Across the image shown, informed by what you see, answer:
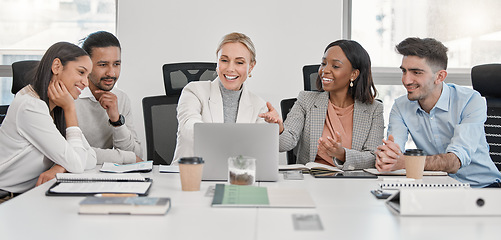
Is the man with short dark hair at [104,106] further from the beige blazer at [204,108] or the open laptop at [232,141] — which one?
the open laptop at [232,141]

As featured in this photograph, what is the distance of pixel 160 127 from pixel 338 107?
3.42ft

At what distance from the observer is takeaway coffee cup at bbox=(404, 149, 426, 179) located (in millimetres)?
1857

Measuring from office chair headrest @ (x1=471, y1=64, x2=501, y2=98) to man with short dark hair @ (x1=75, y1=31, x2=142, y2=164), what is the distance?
6.26 ft

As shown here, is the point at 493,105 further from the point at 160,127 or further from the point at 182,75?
the point at 160,127

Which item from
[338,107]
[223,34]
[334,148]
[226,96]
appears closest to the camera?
[334,148]

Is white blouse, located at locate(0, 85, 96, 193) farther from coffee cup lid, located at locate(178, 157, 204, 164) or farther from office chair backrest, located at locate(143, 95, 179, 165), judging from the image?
office chair backrest, located at locate(143, 95, 179, 165)

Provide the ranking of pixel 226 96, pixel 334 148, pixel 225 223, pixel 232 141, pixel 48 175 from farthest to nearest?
pixel 226 96 < pixel 334 148 < pixel 48 175 < pixel 232 141 < pixel 225 223

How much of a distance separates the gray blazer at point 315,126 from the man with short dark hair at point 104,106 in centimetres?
83

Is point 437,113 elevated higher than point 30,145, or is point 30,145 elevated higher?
point 437,113

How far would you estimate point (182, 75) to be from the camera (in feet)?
10.2

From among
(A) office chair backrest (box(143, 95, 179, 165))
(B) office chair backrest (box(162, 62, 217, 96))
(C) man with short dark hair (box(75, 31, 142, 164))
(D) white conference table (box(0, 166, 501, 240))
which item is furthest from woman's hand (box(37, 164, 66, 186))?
(B) office chair backrest (box(162, 62, 217, 96))

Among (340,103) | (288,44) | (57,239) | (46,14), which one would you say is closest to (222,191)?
(57,239)

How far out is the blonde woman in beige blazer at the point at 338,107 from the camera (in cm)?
263

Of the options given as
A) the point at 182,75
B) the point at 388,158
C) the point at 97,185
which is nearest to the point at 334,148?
the point at 388,158
